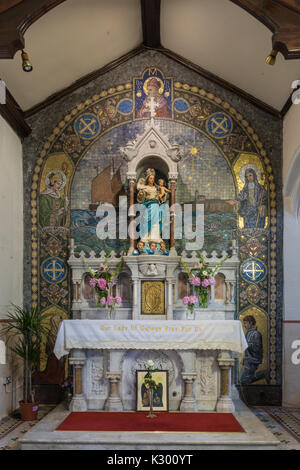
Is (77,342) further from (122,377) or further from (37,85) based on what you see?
(37,85)

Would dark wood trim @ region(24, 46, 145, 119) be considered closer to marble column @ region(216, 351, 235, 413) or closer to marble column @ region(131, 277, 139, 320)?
marble column @ region(131, 277, 139, 320)

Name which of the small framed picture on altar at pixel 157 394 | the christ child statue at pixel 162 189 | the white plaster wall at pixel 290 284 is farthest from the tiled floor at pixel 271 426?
the christ child statue at pixel 162 189

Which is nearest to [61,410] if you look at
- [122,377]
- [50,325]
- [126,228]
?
[122,377]

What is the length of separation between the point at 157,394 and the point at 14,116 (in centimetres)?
486

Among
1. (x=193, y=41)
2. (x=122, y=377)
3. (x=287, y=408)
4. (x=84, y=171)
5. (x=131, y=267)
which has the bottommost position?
(x=287, y=408)

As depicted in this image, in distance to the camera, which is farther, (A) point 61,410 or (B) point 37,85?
(B) point 37,85

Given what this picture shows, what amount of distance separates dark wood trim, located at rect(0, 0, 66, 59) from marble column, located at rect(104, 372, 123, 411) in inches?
181

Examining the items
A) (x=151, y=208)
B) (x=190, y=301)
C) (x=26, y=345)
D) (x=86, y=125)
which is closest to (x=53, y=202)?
(x=86, y=125)

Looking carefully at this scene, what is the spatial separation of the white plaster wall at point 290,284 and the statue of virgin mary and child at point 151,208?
2.08 m

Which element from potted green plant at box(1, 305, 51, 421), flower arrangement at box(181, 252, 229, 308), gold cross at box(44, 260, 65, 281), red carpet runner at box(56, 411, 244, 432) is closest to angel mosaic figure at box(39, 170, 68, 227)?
gold cross at box(44, 260, 65, 281)

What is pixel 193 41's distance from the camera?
9.14 m

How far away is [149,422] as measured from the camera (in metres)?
7.45

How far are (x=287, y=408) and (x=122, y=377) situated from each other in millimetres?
2847

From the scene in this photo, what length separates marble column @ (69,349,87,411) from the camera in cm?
823
